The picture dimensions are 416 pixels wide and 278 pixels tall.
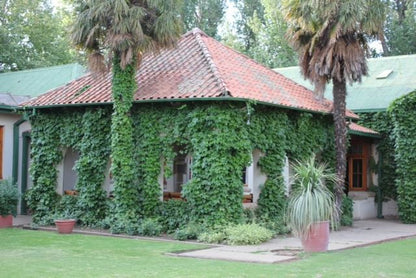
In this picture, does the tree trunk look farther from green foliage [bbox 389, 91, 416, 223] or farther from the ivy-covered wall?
green foliage [bbox 389, 91, 416, 223]

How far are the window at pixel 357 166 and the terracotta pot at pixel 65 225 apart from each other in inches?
480

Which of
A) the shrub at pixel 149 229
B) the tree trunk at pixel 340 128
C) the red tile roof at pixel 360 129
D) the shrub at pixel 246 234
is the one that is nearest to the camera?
the shrub at pixel 246 234

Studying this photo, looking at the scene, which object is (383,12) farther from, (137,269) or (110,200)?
(137,269)

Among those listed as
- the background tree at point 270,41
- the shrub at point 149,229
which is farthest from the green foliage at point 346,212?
the background tree at point 270,41

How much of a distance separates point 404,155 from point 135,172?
10.1 meters

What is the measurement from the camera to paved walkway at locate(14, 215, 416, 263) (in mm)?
12867

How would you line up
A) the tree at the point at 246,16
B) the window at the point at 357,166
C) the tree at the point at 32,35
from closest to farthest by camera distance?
the window at the point at 357,166
the tree at the point at 32,35
the tree at the point at 246,16

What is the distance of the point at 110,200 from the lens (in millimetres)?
18328

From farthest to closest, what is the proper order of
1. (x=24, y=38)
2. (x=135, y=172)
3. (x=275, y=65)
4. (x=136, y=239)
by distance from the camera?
1. (x=24, y=38)
2. (x=275, y=65)
3. (x=135, y=172)
4. (x=136, y=239)

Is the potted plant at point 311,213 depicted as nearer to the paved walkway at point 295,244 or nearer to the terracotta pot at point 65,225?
the paved walkway at point 295,244

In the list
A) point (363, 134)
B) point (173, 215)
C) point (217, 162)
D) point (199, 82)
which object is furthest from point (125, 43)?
point (363, 134)

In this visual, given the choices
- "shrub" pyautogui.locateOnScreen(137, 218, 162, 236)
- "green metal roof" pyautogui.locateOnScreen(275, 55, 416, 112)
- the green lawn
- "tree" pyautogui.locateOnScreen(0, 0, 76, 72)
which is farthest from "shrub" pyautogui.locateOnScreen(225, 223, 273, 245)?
"tree" pyautogui.locateOnScreen(0, 0, 76, 72)

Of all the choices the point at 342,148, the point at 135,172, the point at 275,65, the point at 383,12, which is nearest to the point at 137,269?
the point at 135,172

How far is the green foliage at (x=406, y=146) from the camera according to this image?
21.9 meters
